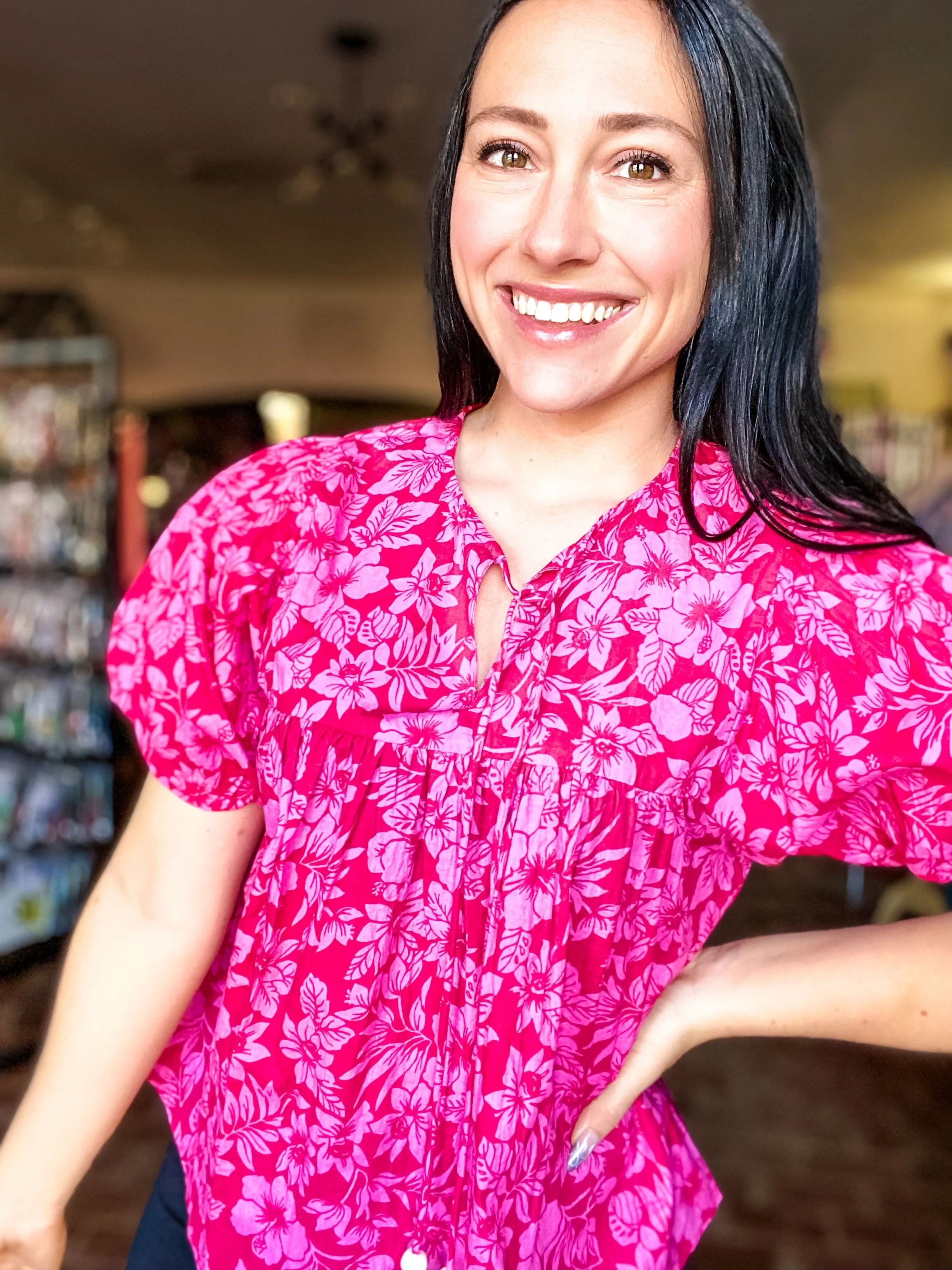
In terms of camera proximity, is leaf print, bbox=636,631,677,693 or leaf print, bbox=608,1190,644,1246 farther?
leaf print, bbox=608,1190,644,1246

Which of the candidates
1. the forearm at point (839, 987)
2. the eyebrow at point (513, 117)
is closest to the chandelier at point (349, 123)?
the eyebrow at point (513, 117)

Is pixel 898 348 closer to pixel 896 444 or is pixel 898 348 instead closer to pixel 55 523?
pixel 896 444

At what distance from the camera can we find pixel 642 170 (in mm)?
826

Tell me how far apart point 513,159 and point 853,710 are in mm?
485

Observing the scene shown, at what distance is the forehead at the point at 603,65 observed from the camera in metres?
0.81

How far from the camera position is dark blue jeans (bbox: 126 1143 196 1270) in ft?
3.34

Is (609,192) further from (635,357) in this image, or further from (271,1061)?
(271,1061)

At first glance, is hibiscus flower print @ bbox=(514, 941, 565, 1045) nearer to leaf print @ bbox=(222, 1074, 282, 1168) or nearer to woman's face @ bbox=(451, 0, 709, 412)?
leaf print @ bbox=(222, 1074, 282, 1168)

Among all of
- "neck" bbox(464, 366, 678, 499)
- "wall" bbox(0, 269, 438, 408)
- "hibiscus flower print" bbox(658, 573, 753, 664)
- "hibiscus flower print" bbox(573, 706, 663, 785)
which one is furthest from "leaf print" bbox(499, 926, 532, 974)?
"wall" bbox(0, 269, 438, 408)

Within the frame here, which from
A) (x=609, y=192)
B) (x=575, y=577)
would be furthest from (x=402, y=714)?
(x=609, y=192)

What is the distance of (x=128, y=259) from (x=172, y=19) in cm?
473

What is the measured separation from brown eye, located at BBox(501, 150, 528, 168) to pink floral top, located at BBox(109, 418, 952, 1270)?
0.76 feet

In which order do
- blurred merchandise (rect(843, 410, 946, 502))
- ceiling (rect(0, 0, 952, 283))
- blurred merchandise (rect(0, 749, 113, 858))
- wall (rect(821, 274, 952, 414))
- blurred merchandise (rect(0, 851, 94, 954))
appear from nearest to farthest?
blurred merchandise (rect(0, 851, 94, 954)) < blurred merchandise (rect(0, 749, 113, 858)) < ceiling (rect(0, 0, 952, 283)) < blurred merchandise (rect(843, 410, 946, 502)) < wall (rect(821, 274, 952, 414))

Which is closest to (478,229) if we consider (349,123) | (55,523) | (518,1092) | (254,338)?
(518,1092)
